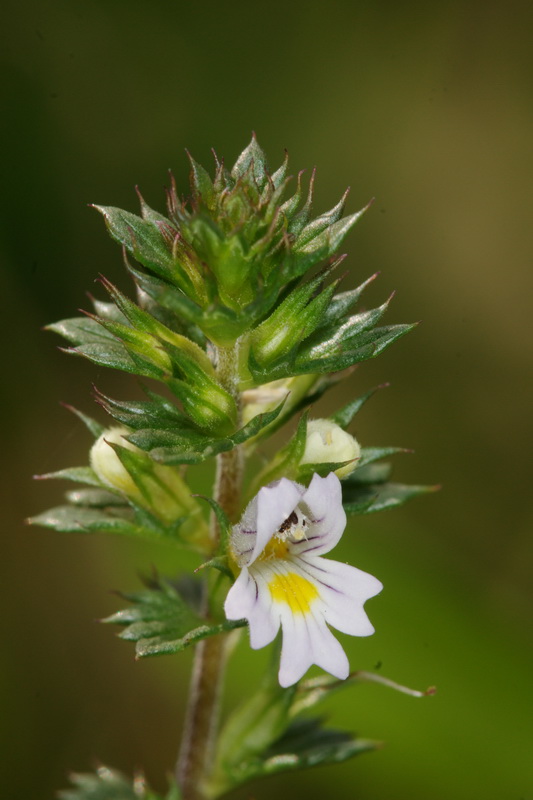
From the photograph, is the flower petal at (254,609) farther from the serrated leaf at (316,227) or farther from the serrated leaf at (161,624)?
the serrated leaf at (316,227)

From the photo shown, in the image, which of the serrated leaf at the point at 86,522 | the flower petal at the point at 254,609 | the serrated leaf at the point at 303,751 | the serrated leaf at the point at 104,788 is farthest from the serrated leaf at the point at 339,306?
the serrated leaf at the point at 104,788

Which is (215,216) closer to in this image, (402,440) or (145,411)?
(145,411)

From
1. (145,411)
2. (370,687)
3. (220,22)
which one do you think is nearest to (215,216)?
(145,411)

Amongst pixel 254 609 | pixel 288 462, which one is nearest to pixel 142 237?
pixel 288 462

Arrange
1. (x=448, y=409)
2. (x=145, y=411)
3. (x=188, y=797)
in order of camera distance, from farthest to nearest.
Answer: (x=448, y=409) → (x=188, y=797) → (x=145, y=411)

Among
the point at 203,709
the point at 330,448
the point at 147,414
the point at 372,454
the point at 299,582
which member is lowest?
the point at 203,709

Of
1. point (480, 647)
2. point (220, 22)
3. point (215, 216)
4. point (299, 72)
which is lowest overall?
point (480, 647)

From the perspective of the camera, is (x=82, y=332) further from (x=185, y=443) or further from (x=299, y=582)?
(x=299, y=582)
